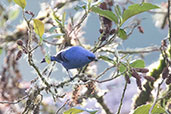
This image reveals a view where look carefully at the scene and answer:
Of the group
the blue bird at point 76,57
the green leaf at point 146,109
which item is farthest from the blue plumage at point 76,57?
the green leaf at point 146,109

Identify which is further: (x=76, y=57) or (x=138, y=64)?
(x=138, y=64)

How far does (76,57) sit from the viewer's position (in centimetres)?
28

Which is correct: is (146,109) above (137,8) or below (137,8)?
below

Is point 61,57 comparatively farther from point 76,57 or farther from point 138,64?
point 138,64

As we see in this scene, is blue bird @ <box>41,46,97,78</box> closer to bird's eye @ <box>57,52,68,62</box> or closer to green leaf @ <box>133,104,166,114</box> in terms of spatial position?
bird's eye @ <box>57,52,68,62</box>

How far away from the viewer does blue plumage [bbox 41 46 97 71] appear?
27cm

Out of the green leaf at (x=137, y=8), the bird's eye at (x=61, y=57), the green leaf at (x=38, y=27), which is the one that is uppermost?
the green leaf at (x=38, y=27)

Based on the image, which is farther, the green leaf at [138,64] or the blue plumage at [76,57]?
the green leaf at [138,64]

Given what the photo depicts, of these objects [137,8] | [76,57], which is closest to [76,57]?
[76,57]

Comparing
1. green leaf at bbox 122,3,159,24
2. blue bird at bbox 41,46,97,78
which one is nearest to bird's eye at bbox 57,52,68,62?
blue bird at bbox 41,46,97,78

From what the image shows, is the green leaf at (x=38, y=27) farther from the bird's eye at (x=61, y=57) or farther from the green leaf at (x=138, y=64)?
the green leaf at (x=138, y=64)

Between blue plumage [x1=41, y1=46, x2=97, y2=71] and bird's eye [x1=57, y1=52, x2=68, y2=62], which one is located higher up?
bird's eye [x1=57, y1=52, x2=68, y2=62]

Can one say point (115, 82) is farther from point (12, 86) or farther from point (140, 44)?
point (140, 44)

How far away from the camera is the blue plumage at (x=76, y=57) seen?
0.27 metres
